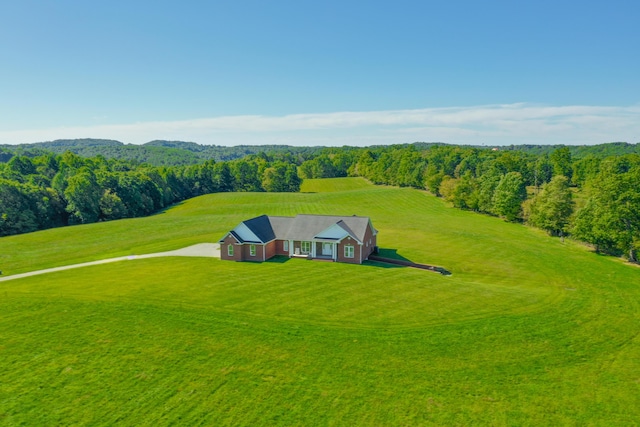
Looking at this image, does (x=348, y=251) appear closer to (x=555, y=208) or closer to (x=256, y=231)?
(x=256, y=231)

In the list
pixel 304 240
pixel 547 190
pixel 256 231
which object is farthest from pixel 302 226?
pixel 547 190

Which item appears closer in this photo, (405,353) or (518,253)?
(405,353)

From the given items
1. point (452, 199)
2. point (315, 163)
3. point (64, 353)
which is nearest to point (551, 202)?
point (452, 199)

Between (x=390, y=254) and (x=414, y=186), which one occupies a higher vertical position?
(x=414, y=186)

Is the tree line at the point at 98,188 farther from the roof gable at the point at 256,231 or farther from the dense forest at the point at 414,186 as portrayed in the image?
the roof gable at the point at 256,231

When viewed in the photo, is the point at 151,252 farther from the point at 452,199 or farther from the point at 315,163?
the point at 315,163
